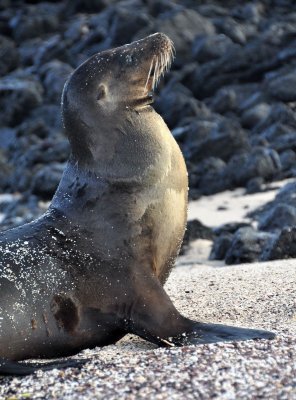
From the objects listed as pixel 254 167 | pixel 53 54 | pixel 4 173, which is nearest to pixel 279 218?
pixel 254 167

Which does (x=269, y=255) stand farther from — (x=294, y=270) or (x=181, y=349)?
(x=181, y=349)

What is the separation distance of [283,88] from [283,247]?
13.9 meters

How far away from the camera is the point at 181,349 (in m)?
4.01

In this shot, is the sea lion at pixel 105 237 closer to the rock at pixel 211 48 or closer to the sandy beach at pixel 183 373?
the sandy beach at pixel 183 373

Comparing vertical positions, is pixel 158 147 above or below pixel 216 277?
above

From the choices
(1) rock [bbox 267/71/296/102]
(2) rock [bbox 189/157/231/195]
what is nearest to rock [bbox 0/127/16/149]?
(1) rock [bbox 267/71/296/102]

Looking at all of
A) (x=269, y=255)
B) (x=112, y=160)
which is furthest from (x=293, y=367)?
(x=269, y=255)

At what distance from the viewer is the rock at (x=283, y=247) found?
25.9 ft

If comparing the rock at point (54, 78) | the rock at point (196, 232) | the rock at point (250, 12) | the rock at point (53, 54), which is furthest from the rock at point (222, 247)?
the rock at point (250, 12)

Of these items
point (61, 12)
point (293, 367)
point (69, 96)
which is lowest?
point (61, 12)

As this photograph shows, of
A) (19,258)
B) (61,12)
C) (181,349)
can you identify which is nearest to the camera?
(181,349)

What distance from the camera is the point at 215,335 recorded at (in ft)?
14.1

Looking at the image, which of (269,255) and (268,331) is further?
(269,255)

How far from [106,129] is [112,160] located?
0.23 meters
